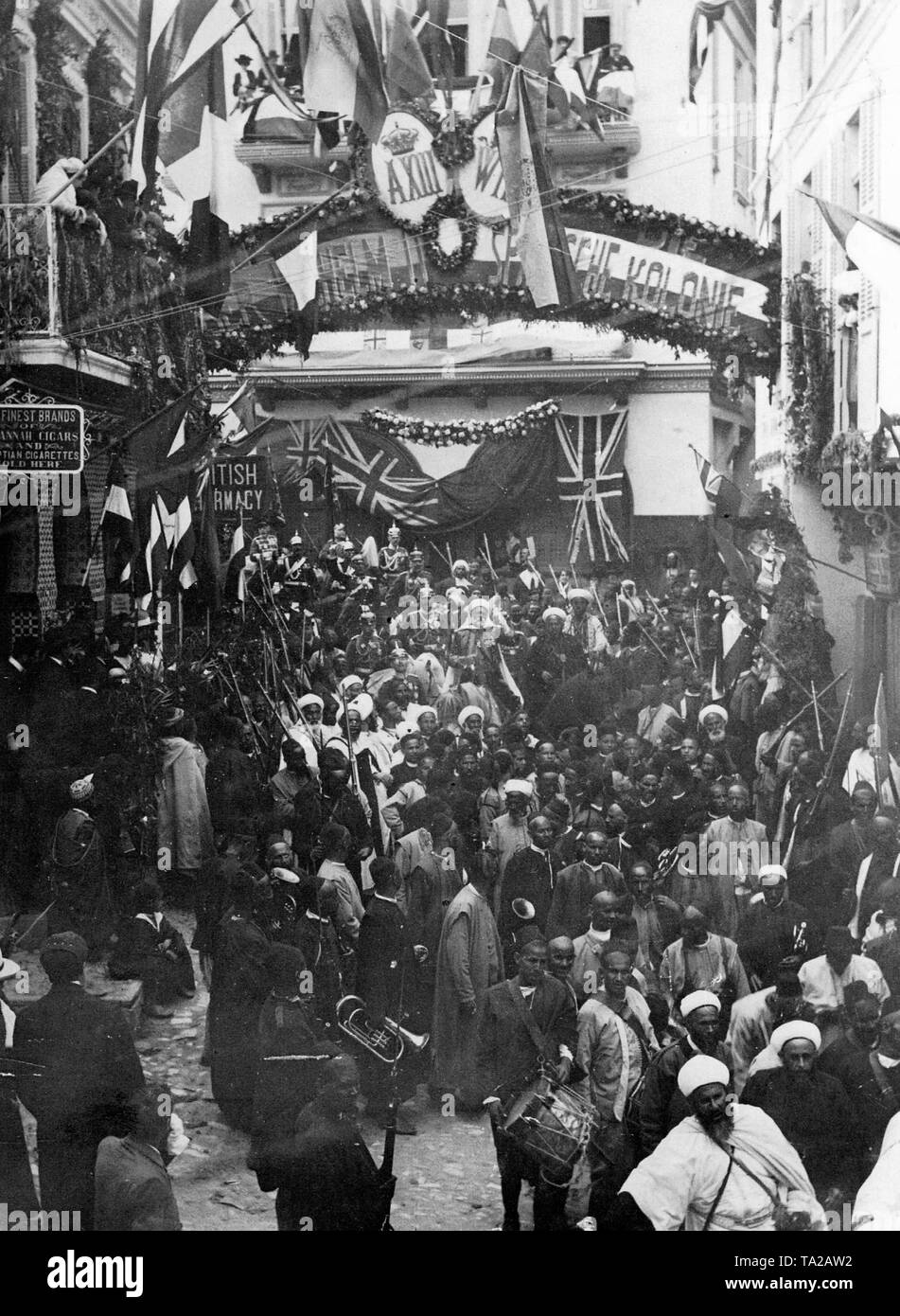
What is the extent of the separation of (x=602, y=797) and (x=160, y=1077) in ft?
7.85

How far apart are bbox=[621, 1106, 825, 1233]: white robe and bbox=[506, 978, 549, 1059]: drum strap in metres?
0.65

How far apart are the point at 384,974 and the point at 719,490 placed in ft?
9.01

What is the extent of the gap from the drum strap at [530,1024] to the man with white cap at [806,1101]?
903mm

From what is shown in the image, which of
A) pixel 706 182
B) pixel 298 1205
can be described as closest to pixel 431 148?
pixel 706 182

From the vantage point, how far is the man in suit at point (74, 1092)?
22.8 ft

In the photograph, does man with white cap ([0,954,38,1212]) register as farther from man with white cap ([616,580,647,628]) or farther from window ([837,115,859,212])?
window ([837,115,859,212])

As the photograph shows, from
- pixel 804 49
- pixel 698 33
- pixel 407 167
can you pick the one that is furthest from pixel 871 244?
pixel 407 167

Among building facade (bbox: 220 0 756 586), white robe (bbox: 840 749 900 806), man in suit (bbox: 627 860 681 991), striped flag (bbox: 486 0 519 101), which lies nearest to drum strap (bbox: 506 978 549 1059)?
man in suit (bbox: 627 860 681 991)

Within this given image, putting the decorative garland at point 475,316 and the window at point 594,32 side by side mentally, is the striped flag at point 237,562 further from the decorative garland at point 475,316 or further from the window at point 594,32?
the window at point 594,32

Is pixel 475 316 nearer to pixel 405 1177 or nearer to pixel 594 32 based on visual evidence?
pixel 594 32

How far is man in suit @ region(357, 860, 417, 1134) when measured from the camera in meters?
6.99

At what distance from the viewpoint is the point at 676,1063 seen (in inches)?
272

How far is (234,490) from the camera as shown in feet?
24.2

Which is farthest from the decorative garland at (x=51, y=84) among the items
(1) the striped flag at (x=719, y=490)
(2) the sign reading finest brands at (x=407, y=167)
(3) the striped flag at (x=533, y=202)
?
(1) the striped flag at (x=719, y=490)
